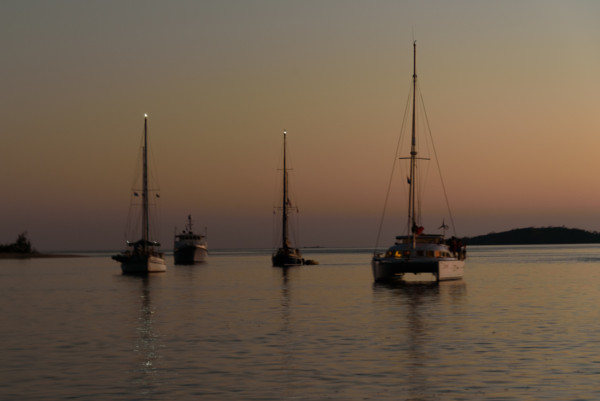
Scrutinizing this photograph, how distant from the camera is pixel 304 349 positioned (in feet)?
101

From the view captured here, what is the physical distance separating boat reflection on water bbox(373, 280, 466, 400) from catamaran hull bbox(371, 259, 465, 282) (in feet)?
5.00

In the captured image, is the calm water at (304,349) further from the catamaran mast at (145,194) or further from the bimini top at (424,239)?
the catamaran mast at (145,194)

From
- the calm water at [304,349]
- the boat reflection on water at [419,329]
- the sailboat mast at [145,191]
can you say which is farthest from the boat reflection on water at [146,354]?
the sailboat mast at [145,191]

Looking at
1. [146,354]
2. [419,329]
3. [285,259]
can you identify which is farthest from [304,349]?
[285,259]

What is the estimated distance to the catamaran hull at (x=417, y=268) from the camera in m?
74.8

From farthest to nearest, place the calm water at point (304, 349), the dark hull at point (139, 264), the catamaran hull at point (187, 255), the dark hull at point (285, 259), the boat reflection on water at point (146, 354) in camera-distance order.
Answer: the catamaran hull at point (187, 255) < the dark hull at point (285, 259) < the dark hull at point (139, 264) < the boat reflection on water at point (146, 354) < the calm water at point (304, 349)

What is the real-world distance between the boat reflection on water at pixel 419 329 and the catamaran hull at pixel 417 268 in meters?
1.52

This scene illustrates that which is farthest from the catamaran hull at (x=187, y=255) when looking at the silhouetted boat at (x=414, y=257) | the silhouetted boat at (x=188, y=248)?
the silhouetted boat at (x=414, y=257)

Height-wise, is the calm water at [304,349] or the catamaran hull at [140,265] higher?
the catamaran hull at [140,265]

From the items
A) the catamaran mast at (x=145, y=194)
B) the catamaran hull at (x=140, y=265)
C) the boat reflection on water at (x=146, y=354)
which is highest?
the catamaran mast at (x=145, y=194)

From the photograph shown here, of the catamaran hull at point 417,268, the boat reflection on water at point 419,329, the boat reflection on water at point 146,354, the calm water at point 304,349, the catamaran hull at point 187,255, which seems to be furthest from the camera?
the catamaran hull at point 187,255

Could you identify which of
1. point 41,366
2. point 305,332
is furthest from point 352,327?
point 41,366

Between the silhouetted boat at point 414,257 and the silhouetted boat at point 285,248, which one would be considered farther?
the silhouetted boat at point 285,248

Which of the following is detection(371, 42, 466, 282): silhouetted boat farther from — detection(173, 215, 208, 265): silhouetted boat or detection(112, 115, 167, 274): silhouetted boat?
detection(173, 215, 208, 265): silhouetted boat
